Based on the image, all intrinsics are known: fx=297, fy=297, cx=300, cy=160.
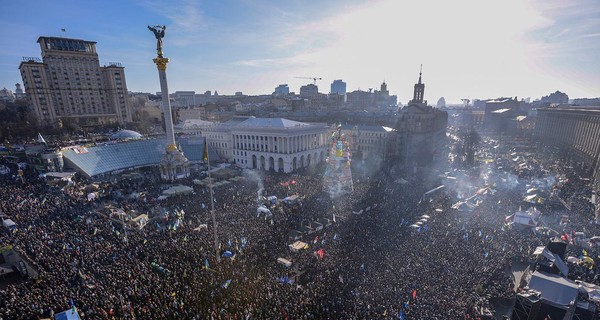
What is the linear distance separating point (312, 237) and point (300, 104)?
4009 inches

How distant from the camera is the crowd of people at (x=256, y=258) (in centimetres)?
1706

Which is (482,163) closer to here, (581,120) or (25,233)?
(581,120)

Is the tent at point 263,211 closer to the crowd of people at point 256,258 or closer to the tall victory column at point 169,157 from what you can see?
the crowd of people at point 256,258

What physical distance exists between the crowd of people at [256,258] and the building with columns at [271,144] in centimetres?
2118

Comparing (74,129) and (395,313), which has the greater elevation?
(74,129)

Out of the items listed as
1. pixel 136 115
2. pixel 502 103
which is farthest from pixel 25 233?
pixel 502 103

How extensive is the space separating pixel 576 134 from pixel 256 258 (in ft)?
289

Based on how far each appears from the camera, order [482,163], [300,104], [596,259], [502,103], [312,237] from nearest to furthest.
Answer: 1. [596,259]
2. [312,237]
3. [482,163]
4. [300,104]
5. [502,103]

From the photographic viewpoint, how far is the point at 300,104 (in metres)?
124

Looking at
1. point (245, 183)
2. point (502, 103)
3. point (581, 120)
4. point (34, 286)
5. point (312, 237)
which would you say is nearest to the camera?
point (34, 286)

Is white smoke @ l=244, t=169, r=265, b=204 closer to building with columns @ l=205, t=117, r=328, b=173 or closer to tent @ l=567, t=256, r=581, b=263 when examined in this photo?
building with columns @ l=205, t=117, r=328, b=173

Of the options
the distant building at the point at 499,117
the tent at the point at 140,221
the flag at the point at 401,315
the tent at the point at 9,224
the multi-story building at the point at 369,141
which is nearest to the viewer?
the flag at the point at 401,315

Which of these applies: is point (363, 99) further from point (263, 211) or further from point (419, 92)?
point (263, 211)

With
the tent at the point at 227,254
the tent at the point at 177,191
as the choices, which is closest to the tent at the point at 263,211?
the tent at the point at 227,254
